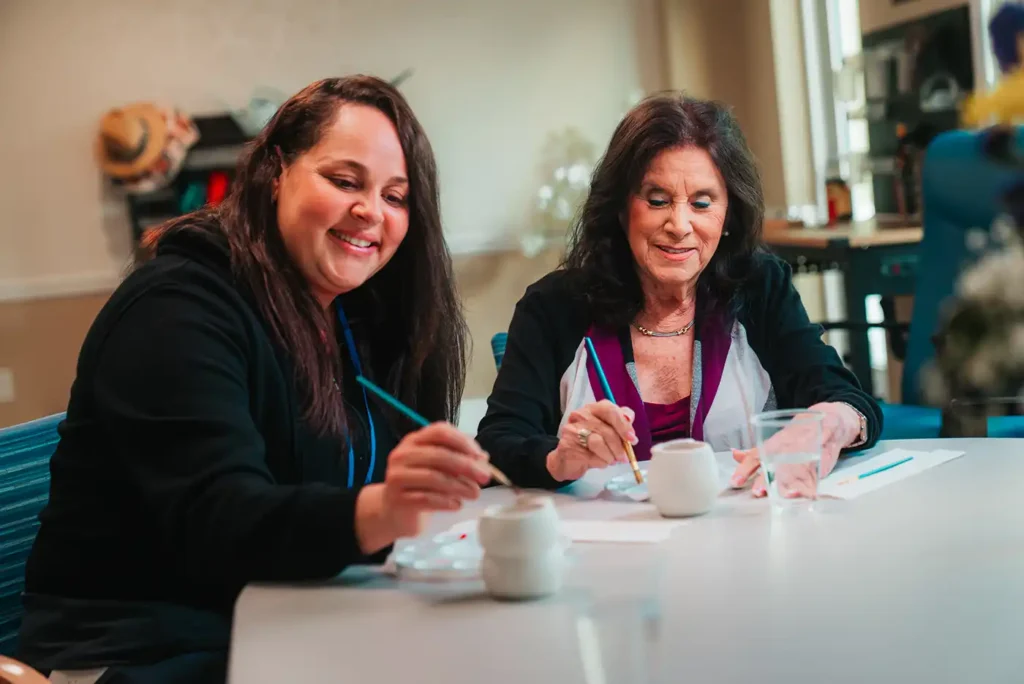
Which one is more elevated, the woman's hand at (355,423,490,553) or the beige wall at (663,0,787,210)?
the beige wall at (663,0,787,210)

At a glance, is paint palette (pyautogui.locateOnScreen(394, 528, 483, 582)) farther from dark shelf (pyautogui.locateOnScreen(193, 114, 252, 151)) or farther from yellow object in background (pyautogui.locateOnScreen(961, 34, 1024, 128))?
dark shelf (pyautogui.locateOnScreen(193, 114, 252, 151))

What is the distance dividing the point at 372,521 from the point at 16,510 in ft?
2.16

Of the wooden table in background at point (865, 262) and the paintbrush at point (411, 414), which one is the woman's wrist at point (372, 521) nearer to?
the paintbrush at point (411, 414)

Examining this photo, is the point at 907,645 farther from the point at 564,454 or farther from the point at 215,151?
the point at 215,151

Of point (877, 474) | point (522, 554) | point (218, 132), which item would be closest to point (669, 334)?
point (877, 474)

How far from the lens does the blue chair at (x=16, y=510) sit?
5.08 ft

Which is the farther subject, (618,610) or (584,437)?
(584,437)

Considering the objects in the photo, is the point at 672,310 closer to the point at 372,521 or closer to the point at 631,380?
the point at 631,380

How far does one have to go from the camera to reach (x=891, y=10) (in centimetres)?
452

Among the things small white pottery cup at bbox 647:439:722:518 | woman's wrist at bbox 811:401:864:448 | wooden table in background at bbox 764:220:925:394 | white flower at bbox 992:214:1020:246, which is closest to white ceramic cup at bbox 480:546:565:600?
small white pottery cup at bbox 647:439:722:518

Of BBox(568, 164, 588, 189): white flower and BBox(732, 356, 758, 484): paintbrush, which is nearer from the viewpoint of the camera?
BBox(732, 356, 758, 484): paintbrush

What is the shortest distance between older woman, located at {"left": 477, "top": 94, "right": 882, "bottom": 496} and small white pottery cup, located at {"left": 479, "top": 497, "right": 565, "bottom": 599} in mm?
779

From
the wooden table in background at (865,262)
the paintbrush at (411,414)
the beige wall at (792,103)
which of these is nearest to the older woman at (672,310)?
the paintbrush at (411,414)

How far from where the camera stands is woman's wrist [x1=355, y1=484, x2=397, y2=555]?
1.17 meters
